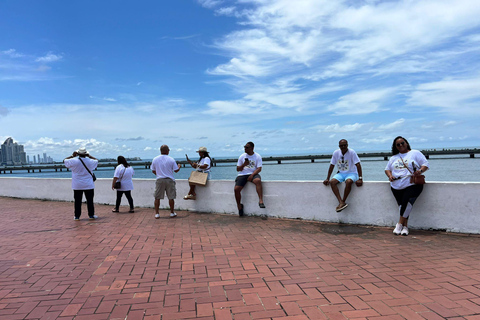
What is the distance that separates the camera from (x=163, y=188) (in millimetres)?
7297

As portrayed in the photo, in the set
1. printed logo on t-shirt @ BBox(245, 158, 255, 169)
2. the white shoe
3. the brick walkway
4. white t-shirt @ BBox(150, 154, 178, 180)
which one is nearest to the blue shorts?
the brick walkway

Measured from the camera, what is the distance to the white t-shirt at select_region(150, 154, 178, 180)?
23.7 feet

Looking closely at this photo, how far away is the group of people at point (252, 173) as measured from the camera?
5191mm

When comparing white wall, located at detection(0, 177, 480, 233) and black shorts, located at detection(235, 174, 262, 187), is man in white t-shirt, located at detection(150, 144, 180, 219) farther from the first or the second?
black shorts, located at detection(235, 174, 262, 187)

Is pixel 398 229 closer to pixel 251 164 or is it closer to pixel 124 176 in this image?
pixel 251 164

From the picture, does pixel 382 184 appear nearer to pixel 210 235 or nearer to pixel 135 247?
pixel 210 235

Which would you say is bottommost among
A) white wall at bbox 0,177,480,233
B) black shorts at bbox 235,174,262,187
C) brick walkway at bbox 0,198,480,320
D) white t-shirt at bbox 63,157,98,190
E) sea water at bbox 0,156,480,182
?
sea water at bbox 0,156,480,182

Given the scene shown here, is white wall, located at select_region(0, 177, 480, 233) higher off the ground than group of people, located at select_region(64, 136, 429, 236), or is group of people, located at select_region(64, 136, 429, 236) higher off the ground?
group of people, located at select_region(64, 136, 429, 236)

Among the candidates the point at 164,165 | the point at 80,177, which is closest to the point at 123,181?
the point at 80,177

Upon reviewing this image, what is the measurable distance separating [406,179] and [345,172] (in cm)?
115

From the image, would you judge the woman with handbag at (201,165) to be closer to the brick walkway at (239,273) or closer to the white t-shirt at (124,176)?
the white t-shirt at (124,176)

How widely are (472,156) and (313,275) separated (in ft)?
324

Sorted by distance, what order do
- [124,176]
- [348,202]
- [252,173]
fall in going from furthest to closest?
1. [124,176]
2. [252,173]
3. [348,202]

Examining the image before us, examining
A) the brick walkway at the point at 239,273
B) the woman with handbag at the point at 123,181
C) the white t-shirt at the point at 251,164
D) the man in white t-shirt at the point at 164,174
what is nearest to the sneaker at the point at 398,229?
the brick walkway at the point at 239,273
